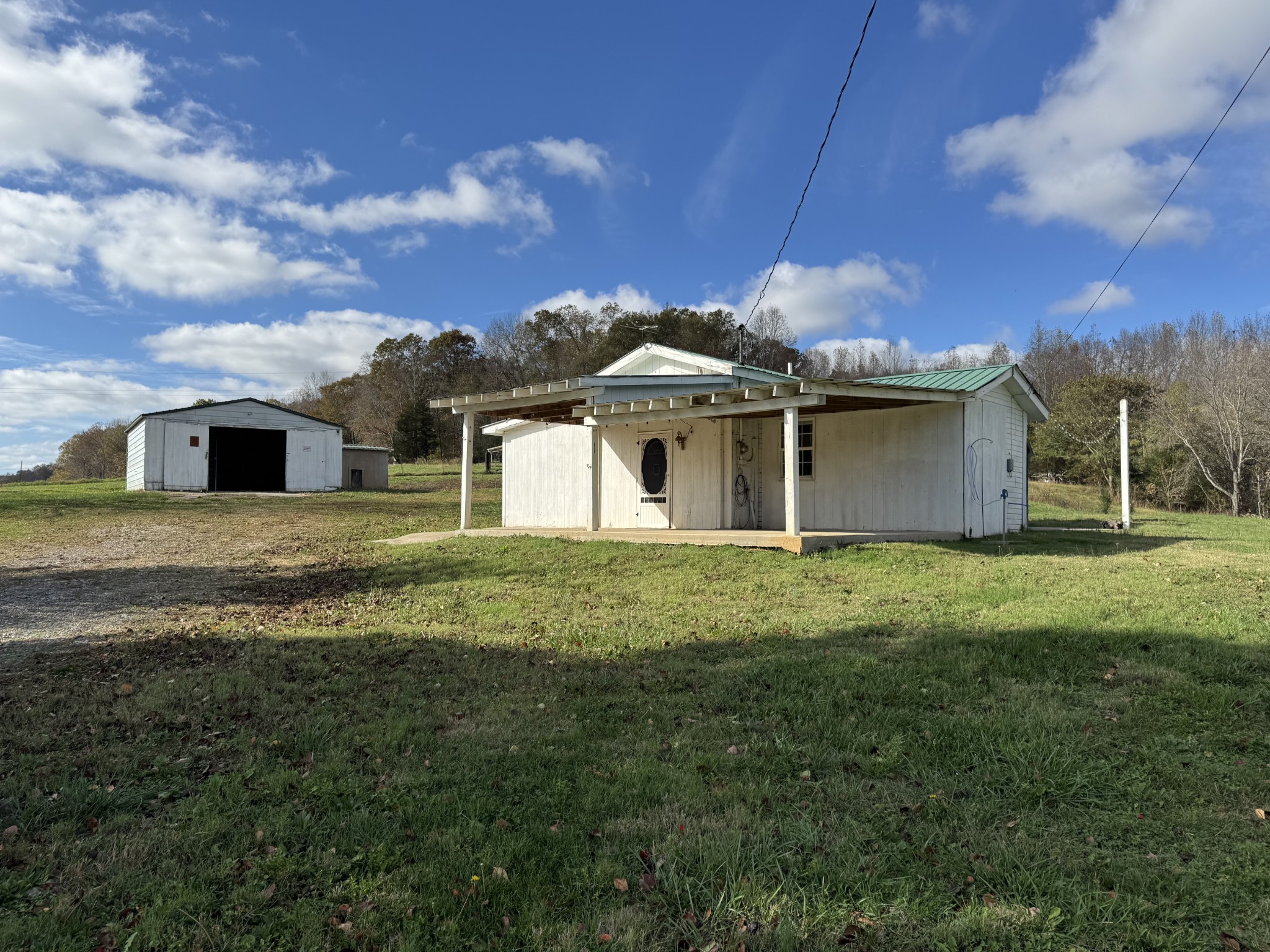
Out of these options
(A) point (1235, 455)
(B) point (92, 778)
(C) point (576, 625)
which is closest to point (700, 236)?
(C) point (576, 625)

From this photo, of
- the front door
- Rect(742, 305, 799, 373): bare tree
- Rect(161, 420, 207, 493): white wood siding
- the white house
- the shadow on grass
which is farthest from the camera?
Rect(742, 305, 799, 373): bare tree

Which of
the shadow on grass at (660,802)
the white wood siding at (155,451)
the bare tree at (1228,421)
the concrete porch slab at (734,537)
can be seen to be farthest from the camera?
the white wood siding at (155,451)

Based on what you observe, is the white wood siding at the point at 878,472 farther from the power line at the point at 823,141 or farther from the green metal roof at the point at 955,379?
the power line at the point at 823,141

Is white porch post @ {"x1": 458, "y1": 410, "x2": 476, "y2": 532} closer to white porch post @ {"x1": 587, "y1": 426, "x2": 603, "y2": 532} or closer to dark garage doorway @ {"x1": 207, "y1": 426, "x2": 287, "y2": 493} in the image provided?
white porch post @ {"x1": 587, "y1": 426, "x2": 603, "y2": 532}

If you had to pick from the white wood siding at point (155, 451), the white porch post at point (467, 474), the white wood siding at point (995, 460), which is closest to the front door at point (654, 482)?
the white porch post at point (467, 474)

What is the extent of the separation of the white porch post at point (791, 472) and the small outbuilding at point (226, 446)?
2229 centimetres

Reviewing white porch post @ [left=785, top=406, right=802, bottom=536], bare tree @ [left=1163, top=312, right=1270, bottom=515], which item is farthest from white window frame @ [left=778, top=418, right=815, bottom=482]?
bare tree @ [left=1163, top=312, right=1270, bottom=515]

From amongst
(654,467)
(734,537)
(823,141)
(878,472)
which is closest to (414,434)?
(654,467)

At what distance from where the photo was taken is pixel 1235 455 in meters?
23.8

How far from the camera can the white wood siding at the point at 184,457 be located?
84.6ft

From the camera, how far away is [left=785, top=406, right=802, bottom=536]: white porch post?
32.2 feet

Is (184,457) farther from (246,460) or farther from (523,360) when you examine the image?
(523,360)

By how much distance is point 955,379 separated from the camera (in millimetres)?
12711

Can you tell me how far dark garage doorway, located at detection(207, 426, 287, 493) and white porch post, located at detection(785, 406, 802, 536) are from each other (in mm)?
23493
